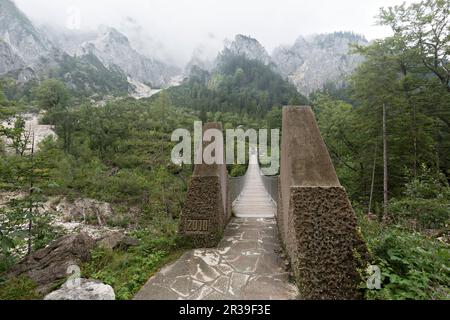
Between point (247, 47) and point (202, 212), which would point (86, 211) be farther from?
point (247, 47)

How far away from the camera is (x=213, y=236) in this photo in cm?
384

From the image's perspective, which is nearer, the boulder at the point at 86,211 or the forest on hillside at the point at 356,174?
the forest on hillside at the point at 356,174

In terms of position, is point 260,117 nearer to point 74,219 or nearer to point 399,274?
point 74,219

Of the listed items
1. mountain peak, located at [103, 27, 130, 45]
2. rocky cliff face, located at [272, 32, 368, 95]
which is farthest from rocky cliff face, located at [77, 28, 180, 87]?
rocky cliff face, located at [272, 32, 368, 95]

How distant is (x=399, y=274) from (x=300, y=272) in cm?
102

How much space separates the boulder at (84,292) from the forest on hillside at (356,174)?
21cm

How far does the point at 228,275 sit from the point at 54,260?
3024mm

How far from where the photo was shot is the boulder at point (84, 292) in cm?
236

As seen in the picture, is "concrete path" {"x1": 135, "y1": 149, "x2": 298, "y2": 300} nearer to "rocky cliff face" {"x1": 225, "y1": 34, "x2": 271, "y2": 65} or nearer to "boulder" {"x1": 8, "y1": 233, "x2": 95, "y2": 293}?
"boulder" {"x1": 8, "y1": 233, "x2": 95, "y2": 293}

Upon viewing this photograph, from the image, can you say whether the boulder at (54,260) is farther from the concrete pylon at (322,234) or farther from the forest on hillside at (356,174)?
the concrete pylon at (322,234)

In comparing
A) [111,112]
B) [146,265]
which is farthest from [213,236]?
[111,112]

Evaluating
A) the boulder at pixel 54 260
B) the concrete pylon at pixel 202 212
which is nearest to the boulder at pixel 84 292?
the boulder at pixel 54 260

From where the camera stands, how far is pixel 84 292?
243 centimetres

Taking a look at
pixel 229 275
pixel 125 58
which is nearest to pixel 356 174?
pixel 229 275
